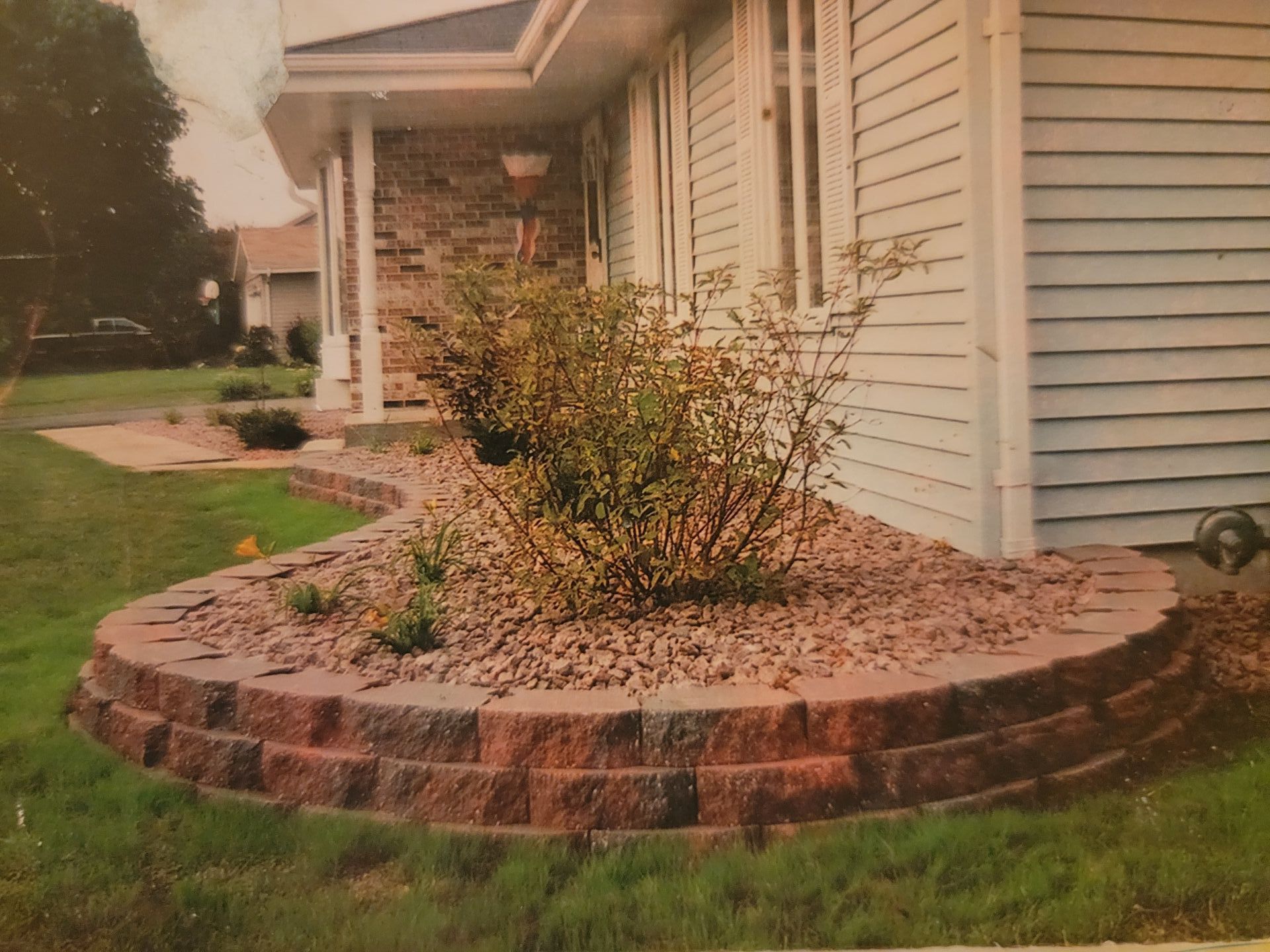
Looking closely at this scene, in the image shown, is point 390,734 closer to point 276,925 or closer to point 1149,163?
point 276,925

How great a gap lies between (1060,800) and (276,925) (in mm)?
1753

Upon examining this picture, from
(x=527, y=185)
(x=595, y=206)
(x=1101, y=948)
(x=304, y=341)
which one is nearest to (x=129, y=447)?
(x=304, y=341)

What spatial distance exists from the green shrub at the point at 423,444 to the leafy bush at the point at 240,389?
114 centimetres

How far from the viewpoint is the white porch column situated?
269 inches

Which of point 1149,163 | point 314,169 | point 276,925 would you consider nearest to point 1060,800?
point 276,925

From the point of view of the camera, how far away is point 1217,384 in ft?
13.7

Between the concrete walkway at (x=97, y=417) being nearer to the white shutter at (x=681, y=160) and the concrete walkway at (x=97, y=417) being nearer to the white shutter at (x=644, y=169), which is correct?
the white shutter at (x=644, y=169)

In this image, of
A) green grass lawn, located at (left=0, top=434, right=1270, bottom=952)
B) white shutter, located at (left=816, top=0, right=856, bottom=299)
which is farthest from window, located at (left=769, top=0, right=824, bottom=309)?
green grass lawn, located at (left=0, top=434, right=1270, bottom=952)

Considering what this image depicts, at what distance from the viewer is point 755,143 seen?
5848mm

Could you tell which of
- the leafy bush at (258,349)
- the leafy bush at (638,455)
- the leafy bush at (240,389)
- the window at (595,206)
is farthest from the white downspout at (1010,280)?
the leafy bush at (240,389)

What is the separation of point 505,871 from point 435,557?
67.2 inches

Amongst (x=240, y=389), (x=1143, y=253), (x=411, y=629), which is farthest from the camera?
(x=240, y=389)

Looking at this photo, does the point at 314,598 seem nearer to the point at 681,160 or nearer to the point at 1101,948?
the point at 1101,948

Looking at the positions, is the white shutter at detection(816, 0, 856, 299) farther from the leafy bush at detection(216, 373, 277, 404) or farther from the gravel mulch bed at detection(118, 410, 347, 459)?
the gravel mulch bed at detection(118, 410, 347, 459)
